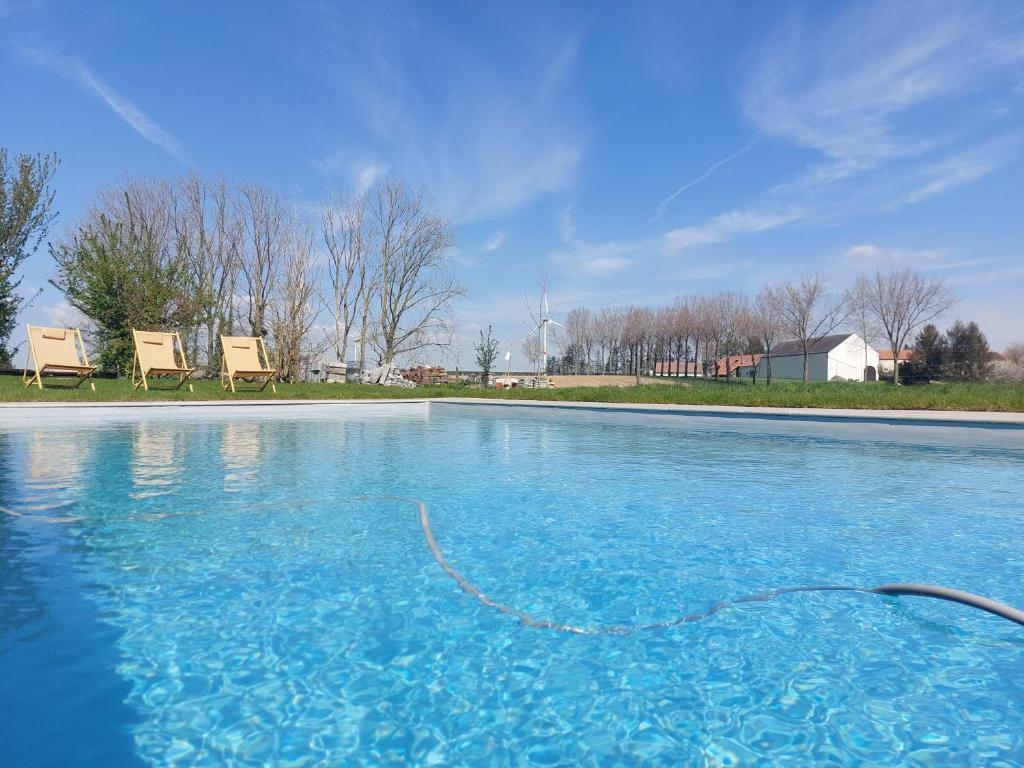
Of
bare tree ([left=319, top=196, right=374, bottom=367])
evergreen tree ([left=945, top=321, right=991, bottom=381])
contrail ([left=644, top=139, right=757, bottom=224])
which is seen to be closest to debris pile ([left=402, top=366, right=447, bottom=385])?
bare tree ([left=319, top=196, right=374, bottom=367])

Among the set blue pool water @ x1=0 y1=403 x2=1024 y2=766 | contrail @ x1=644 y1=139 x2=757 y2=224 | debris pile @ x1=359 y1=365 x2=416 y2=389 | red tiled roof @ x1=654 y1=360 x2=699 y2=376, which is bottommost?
blue pool water @ x1=0 y1=403 x2=1024 y2=766

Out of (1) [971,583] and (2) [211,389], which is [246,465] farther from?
(2) [211,389]

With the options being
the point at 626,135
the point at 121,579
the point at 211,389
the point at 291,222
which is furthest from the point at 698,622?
the point at 291,222

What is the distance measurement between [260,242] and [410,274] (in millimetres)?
7442

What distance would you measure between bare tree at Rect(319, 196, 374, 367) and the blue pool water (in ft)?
75.0

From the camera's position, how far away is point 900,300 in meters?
Answer: 40.3

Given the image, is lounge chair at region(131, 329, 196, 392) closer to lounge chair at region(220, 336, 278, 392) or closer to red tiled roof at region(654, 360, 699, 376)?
lounge chair at region(220, 336, 278, 392)

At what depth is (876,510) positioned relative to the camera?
4.75 metres

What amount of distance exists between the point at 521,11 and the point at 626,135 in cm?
710

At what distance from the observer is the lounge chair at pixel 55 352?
12.2 m

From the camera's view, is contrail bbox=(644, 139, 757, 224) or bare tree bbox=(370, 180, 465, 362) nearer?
contrail bbox=(644, 139, 757, 224)

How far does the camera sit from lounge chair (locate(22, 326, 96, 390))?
39.9 ft

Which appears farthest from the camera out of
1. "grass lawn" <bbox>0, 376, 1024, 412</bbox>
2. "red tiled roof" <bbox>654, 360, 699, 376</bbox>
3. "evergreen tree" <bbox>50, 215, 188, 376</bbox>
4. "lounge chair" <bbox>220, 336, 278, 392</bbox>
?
"red tiled roof" <bbox>654, 360, 699, 376</bbox>

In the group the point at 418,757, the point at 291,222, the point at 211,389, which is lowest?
the point at 418,757
